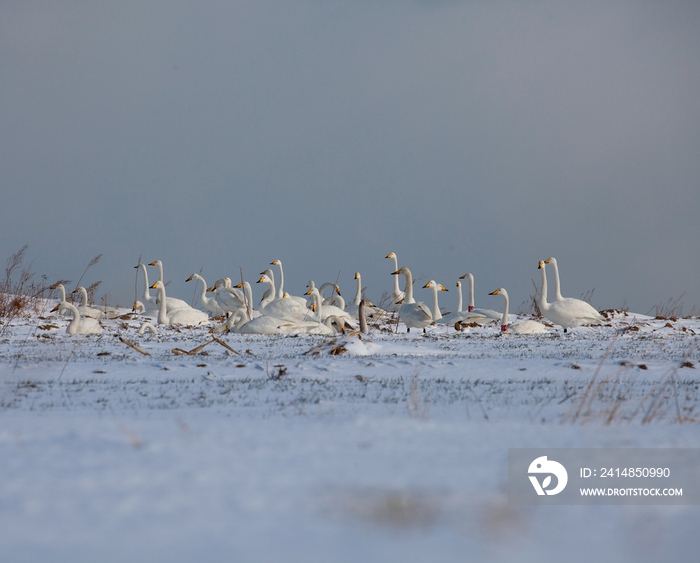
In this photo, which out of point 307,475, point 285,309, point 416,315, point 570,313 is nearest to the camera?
point 307,475

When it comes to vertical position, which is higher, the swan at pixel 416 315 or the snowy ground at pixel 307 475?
the snowy ground at pixel 307 475

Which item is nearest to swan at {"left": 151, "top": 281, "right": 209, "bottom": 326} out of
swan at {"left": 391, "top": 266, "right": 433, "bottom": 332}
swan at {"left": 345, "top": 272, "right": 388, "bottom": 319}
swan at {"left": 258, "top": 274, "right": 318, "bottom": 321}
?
swan at {"left": 258, "top": 274, "right": 318, "bottom": 321}

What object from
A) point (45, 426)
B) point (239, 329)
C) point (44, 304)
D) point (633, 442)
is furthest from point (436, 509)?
point (44, 304)

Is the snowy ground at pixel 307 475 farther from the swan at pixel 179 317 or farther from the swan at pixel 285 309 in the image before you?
the swan at pixel 179 317

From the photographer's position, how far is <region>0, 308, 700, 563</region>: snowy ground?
5.85 feet

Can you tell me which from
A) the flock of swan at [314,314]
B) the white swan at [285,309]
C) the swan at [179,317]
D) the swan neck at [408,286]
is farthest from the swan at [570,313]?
the swan at [179,317]

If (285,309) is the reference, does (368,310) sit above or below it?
below

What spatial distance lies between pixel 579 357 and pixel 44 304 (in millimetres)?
17405

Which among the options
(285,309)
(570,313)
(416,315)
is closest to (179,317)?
(285,309)

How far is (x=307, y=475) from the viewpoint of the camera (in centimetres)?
227

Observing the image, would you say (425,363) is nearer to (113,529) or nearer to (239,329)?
(113,529)

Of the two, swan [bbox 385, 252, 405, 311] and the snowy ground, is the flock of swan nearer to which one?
swan [bbox 385, 252, 405, 311]

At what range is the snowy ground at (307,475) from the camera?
178 centimetres

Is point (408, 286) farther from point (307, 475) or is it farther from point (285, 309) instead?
point (307, 475)
